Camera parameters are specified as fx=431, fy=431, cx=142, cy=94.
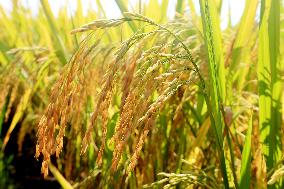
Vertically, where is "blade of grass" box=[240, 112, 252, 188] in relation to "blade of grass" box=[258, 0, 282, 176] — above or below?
below

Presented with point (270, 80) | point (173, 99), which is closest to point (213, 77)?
point (270, 80)

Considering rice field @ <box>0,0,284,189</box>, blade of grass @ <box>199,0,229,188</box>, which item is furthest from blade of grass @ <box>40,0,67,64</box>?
blade of grass @ <box>199,0,229,188</box>

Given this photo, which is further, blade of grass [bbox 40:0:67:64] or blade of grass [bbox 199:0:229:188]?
blade of grass [bbox 40:0:67:64]

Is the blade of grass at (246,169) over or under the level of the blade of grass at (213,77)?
under

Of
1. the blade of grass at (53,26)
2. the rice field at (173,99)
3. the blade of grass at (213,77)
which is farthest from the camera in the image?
the blade of grass at (53,26)

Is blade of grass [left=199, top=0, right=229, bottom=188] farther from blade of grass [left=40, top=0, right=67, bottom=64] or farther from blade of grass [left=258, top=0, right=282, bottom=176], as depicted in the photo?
blade of grass [left=40, top=0, right=67, bottom=64]

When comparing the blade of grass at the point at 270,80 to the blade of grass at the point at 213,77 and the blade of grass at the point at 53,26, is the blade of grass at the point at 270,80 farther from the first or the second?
the blade of grass at the point at 53,26

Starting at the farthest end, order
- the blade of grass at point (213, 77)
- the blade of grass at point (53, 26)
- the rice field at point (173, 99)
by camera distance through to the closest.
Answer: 1. the blade of grass at point (53, 26)
2. the blade of grass at point (213, 77)
3. the rice field at point (173, 99)

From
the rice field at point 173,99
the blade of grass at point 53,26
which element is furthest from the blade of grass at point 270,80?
the blade of grass at point 53,26

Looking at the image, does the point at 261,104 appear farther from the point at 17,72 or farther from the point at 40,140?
the point at 17,72

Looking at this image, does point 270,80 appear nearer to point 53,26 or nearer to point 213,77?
point 213,77

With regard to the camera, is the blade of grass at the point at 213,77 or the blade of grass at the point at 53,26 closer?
the blade of grass at the point at 213,77

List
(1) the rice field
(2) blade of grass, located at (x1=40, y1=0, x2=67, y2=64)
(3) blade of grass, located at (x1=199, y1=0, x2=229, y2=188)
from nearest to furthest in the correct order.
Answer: (1) the rice field, (3) blade of grass, located at (x1=199, y1=0, x2=229, y2=188), (2) blade of grass, located at (x1=40, y1=0, x2=67, y2=64)
